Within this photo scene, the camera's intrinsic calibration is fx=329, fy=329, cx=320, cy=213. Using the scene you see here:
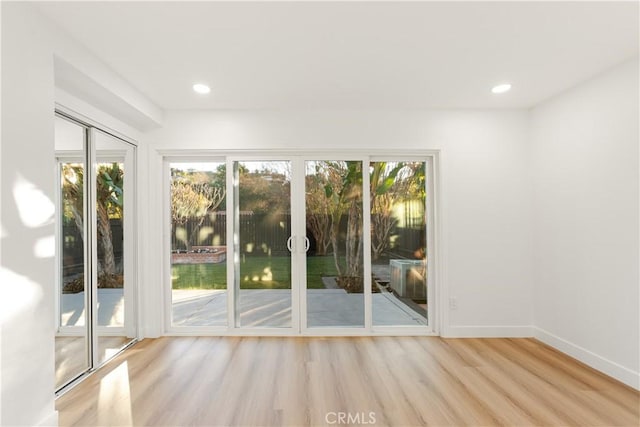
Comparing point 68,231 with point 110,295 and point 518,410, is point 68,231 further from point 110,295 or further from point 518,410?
point 518,410

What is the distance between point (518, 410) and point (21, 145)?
3.46 meters

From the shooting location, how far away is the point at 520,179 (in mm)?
3676

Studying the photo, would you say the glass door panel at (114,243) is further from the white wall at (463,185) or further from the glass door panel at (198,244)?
the glass door panel at (198,244)

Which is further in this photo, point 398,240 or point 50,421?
point 398,240

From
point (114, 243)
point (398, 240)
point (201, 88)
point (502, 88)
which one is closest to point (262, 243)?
point (114, 243)

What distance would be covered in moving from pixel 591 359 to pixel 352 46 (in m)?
3.33

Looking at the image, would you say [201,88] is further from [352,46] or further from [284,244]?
[284,244]

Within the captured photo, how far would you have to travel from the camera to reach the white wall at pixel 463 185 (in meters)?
3.65

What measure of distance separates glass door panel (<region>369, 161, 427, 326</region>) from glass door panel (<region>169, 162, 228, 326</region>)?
174cm

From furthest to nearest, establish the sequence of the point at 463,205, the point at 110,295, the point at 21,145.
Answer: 1. the point at 463,205
2. the point at 110,295
3. the point at 21,145

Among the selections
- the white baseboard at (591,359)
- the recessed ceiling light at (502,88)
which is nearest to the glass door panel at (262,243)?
the recessed ceiling light at (502,88)

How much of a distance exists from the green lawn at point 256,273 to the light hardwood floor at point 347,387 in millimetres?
642

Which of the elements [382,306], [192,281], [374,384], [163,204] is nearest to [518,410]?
[374,384]

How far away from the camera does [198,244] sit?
148 inches
